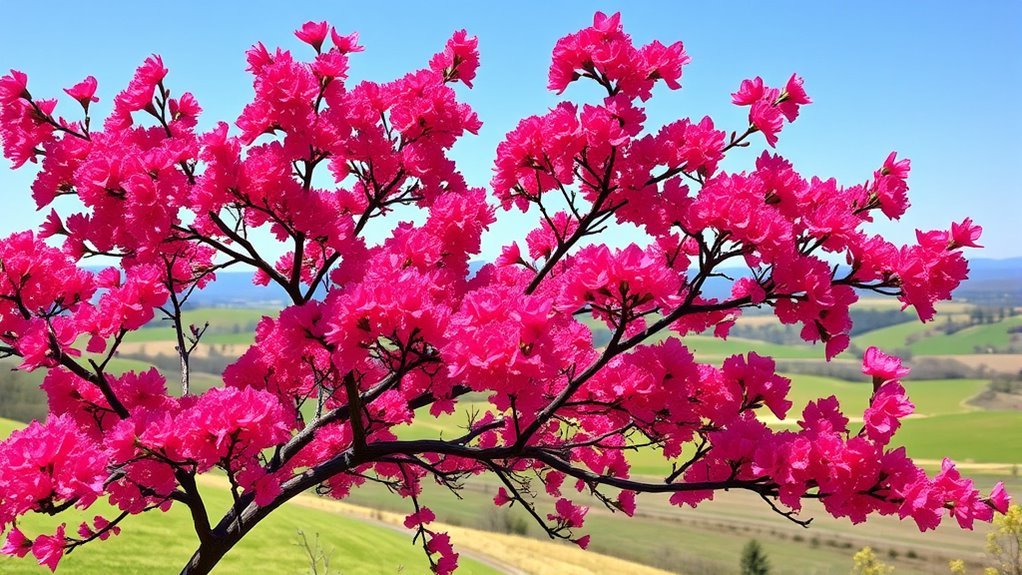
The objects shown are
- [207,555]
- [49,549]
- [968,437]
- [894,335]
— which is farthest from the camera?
[894,335]

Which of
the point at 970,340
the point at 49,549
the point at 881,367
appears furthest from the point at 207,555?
the point at 970,340

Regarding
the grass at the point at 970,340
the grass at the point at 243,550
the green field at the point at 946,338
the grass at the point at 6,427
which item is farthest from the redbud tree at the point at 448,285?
the grass at the point at 970,340

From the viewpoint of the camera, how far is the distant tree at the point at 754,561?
40688 mm

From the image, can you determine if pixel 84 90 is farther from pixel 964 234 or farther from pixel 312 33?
pixel 964 234

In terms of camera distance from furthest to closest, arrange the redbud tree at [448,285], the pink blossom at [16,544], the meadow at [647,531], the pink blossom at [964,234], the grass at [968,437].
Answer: the grass at [968,437], the meadow at [647,531], the pink blossom at [16,544], the pink blossom at [964,234], the redbud tree at [448,285]

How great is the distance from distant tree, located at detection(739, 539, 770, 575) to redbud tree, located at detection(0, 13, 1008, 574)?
40.5 metres

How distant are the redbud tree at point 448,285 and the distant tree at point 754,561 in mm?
40527

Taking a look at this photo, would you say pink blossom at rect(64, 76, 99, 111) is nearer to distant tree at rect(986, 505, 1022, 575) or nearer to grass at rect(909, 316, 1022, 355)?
distant tree at rect(986, 505, 1022, 575)

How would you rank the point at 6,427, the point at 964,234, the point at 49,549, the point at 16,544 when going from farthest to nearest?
the point at 6,427, the point at 16,544, the point at 49,549, the point at 964,234

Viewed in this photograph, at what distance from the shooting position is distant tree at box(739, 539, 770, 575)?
40688 mm

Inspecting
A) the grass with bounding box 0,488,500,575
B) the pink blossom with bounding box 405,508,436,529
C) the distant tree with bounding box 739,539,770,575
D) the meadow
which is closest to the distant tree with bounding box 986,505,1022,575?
the meadow

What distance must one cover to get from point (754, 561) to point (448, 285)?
43.1 m

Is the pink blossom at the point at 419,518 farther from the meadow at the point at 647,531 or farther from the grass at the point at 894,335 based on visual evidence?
the grass at the point at 894,335

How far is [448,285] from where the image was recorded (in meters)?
4.68
